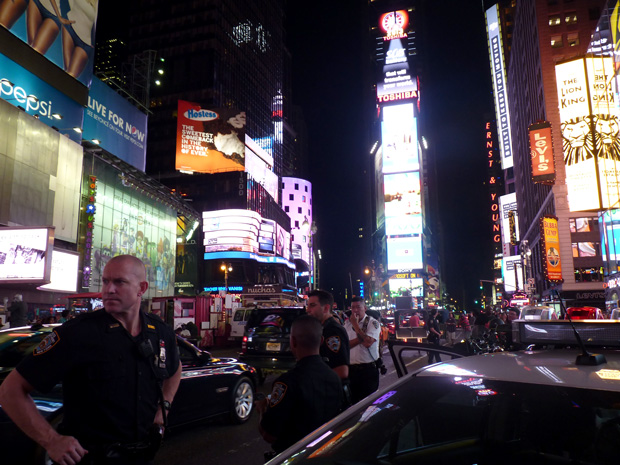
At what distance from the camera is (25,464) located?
4.57m

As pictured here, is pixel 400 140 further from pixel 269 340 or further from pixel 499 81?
pixel 269 340

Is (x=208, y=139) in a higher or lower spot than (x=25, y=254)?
higher

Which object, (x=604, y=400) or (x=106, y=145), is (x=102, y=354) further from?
(x=106, y=145)

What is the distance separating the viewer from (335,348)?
4734mm

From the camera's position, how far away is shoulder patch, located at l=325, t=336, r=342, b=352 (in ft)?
15.5

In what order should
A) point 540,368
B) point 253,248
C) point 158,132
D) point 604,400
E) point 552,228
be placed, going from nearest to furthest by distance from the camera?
point 604,400 → point 540,368 → point 552,228 → point 253,248 → point 158,132

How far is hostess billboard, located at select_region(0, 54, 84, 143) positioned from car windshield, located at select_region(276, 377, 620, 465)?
2893 centimetres

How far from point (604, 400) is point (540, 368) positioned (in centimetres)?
38

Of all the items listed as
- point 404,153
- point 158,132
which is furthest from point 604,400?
point 404,153

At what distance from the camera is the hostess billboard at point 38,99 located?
82.9ft

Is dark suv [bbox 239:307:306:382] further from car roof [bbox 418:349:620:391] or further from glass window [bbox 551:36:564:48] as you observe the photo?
glass window [bbox 551:36:564:48]

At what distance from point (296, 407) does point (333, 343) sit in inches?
66.1

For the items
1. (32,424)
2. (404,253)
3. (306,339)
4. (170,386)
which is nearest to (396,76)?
(404,253)

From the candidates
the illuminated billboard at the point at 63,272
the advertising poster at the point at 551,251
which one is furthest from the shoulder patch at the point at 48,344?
the advertising poster at the point at 551,251
